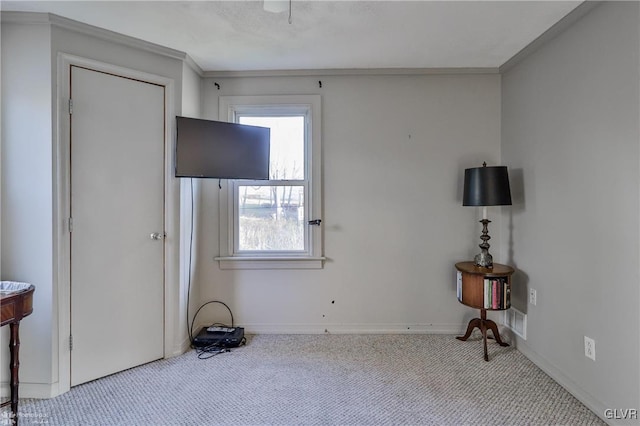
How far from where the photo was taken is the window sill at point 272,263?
2.71m

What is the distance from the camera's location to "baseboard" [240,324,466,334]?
2715 mm

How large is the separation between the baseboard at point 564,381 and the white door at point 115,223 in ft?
9.30

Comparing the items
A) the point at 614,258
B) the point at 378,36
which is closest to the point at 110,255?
the point at 378,36

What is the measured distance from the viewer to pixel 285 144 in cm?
277

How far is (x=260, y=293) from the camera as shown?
275 cm

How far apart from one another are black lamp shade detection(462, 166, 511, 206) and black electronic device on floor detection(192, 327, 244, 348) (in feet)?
7.24

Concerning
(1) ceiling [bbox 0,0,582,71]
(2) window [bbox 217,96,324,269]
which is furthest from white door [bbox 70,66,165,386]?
(2) window [bbox 217,96,324,269]

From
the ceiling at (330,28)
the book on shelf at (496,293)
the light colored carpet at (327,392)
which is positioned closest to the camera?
the light colored carpet at (327,392)

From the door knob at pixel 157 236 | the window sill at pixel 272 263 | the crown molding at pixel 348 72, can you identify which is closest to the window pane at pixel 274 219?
the window sill at pixel 272 263

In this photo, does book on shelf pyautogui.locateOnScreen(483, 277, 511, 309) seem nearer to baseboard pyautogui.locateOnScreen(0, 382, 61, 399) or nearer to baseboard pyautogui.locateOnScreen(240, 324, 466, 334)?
baseboard pyautogui.locateOnScreen(240, 324, 466, 334)

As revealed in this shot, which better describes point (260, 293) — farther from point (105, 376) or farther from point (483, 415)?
point (483, 415)

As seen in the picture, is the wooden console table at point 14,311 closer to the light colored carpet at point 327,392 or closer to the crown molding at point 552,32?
the light colored carpet at point 327,392

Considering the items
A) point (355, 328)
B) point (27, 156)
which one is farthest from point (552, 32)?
point (27, 156)

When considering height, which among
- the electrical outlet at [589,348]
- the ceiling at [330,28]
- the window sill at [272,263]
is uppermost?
the ceiling at [330,28]
